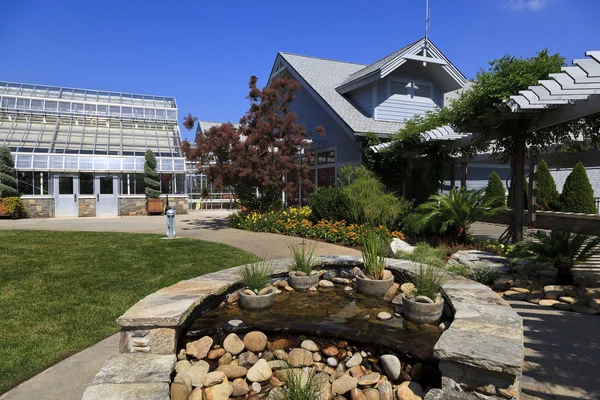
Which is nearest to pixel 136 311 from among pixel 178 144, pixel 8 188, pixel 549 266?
pixel 549 266

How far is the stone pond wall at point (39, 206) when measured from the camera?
17.1 metres

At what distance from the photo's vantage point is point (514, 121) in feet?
22.7

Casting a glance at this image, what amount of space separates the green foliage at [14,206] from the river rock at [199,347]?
1754 cm

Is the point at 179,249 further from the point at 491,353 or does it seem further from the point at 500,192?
the point at 500,192

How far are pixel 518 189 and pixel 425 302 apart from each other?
510 cm

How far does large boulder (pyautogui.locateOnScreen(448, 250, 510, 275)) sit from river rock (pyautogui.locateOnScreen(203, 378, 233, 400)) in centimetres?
430

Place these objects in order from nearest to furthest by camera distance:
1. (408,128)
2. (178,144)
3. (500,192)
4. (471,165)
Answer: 1. (408,128)
2. (500,192)
3. (471,165)
4. (178,144)

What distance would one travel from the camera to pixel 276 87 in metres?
12.5

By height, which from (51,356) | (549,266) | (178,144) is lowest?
(51,356)

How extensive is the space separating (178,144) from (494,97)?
1780 centimetres

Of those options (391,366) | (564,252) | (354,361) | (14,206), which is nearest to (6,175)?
(14,206)

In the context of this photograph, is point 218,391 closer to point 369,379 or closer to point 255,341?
point 255,341

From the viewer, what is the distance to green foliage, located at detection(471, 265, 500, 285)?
5281 millimetres

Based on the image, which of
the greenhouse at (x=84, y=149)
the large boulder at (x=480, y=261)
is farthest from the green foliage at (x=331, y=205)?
the greenhouse at (x=84, y=149)
